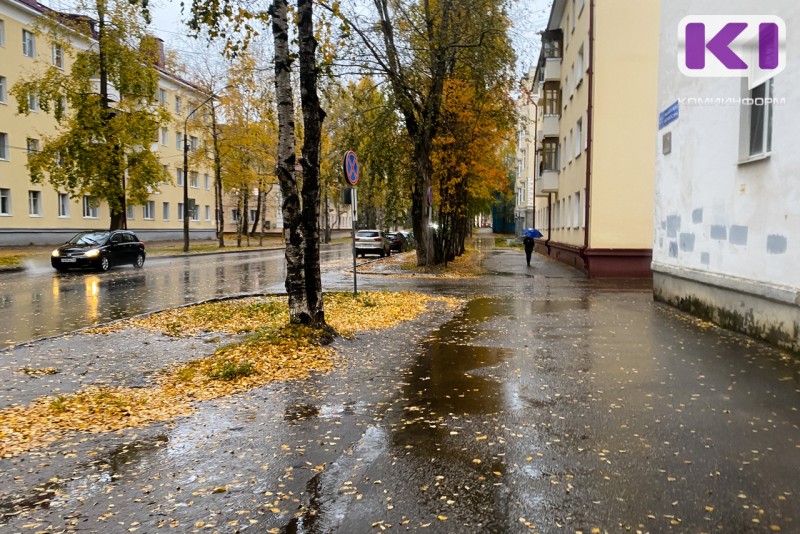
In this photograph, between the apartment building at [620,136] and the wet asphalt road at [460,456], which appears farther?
the apartment building at [620,136]

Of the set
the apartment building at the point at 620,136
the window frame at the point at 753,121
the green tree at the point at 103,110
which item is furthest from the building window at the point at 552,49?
the window frame at the point at 753,121

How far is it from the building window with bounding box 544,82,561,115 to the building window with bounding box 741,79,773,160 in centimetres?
2312

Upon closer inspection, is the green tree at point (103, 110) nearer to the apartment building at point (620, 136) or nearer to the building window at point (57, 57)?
the building window at point (57, 57)

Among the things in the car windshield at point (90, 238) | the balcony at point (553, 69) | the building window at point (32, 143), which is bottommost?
the car windshield at point (90, 238)

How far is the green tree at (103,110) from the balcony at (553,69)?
18.8 meters

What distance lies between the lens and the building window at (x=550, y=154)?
32.5m

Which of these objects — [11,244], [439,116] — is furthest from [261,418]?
[11,244]

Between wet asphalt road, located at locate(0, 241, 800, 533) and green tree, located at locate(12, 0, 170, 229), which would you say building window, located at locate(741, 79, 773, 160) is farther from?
green tree, located at locate(12, 0, 170, 229)

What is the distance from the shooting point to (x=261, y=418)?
209 inches

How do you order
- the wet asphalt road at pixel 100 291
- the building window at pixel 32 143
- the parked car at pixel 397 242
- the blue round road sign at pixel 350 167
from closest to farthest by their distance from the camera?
the wet asphalt road at pixel 100 291, the blue round road sign at pixel 350 167, the building window at pixel 32 143, the parked car at pixel 397 242

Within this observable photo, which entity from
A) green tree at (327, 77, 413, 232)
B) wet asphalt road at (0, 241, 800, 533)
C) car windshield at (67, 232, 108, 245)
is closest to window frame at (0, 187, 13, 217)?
car windshield at (67, 232, 108, 245)

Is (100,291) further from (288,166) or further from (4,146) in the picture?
(4,146)

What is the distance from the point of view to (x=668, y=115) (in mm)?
12297

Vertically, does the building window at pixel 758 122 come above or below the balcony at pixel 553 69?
below
